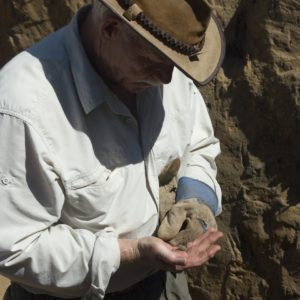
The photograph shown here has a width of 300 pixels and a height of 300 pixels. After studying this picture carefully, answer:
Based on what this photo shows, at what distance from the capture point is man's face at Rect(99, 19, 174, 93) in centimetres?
207

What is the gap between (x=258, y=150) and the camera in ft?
10.8

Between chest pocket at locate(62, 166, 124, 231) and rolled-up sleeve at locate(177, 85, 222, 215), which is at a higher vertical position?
chest pocket at locate(62, 166, 124, 231)

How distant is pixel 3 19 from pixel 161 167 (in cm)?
178

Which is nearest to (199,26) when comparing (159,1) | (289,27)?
(159,1)

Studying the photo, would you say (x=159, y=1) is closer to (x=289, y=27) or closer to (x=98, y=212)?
(x=98, y=212)

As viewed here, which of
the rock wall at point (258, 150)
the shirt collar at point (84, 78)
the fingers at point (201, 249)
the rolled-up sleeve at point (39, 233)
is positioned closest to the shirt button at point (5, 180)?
the rolled-up sleeve at point (39, 233)

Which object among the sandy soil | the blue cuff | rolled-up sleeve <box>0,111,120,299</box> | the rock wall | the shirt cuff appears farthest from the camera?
the sandy soil

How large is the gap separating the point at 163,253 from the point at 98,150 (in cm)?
32

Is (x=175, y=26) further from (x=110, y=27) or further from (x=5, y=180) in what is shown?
(x=5, y=180)

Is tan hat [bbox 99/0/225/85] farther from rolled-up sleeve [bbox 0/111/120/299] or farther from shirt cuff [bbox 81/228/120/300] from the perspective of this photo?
shirt cuff [bbox 81/228/120/300]

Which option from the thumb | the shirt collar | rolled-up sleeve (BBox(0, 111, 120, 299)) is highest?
the shirt collar

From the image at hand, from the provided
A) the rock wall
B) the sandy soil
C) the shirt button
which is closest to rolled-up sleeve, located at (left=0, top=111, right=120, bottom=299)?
the shirt button

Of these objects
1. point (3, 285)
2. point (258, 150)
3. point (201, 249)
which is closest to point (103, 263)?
point (201, 249)

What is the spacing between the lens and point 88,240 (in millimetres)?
2137
